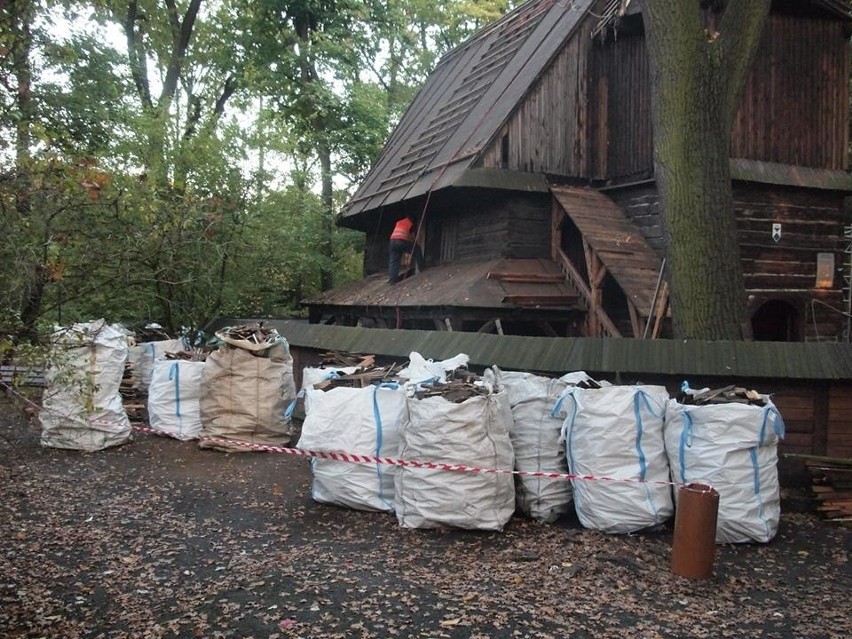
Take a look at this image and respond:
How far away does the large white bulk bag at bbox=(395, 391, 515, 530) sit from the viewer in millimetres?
5387

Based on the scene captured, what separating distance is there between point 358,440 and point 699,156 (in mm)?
4886

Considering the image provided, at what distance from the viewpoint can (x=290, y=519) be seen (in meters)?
5.83

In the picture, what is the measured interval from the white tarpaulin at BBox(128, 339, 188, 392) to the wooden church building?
378cm

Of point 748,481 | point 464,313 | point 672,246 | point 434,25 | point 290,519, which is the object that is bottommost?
point 290,519

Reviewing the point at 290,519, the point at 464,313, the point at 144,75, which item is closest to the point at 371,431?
the point at 290,519

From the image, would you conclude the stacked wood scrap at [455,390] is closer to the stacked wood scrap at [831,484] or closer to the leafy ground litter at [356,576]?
the leafy ground litter at [356,576]

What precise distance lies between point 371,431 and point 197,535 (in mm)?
1506

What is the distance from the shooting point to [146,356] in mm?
11641

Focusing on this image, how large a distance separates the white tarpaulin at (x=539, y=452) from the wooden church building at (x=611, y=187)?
492cm

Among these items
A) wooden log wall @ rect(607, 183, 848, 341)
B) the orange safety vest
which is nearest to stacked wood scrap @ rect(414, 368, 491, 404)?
wooden log wall @ rect(607, 183, 848, 341)

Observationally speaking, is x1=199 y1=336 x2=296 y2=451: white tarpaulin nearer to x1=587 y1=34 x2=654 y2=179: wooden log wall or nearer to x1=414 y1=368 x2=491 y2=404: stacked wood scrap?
x1=414 y1=368 x2=491 y2=404: stacked wood scrap

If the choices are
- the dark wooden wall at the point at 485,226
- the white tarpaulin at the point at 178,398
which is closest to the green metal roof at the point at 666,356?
the white tarpaulin at the point at 178,398

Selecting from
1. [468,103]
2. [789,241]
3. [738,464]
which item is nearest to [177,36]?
[468,103]

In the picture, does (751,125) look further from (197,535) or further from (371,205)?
(197,535)
